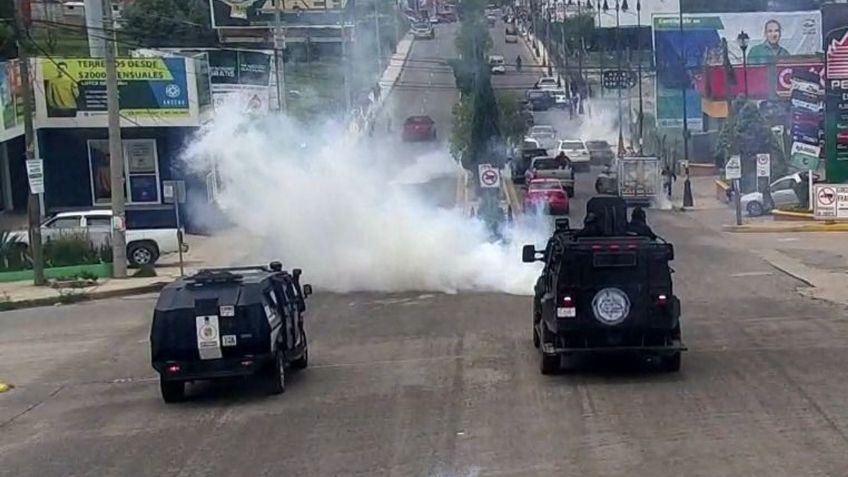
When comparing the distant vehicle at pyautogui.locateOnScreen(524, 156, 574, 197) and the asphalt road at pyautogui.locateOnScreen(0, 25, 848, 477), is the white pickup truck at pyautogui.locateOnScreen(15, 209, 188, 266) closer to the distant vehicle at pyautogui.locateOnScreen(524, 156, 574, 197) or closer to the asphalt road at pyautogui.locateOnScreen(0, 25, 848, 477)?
the asphalt road at pyautogui.locateOnScreen(0, 25, 848, 477)

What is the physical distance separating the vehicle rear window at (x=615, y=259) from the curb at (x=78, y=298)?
1520cm

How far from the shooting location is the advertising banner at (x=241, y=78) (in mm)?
46000

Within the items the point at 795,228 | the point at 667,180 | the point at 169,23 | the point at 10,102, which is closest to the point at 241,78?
the point at 10,102

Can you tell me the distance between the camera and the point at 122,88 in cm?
4169

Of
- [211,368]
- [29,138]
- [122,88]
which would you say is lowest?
[211,368]

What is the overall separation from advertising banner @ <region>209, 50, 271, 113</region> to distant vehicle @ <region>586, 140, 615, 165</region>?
17845 millimetres

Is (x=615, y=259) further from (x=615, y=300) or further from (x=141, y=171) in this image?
(x=141, y=171)

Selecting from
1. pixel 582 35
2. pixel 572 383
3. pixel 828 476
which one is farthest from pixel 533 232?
pixel 582 35

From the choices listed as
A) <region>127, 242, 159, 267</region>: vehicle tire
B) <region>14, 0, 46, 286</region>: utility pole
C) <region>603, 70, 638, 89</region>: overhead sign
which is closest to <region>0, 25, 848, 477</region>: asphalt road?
<region>14, 0, 46, 286</region>: utility pole

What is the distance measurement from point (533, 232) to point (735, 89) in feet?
126

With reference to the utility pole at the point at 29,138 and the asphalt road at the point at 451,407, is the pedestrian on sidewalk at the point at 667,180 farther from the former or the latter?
the asphalt road at the point at 451,407

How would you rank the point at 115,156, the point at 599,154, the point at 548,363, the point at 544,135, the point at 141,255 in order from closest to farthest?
the point at 548,363 → the point at 115,156 → the point at 141,255 → the point at 599,154 → the point at 544,135

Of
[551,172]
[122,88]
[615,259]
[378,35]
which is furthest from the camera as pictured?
[378,35]

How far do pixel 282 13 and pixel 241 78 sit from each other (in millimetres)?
4469
